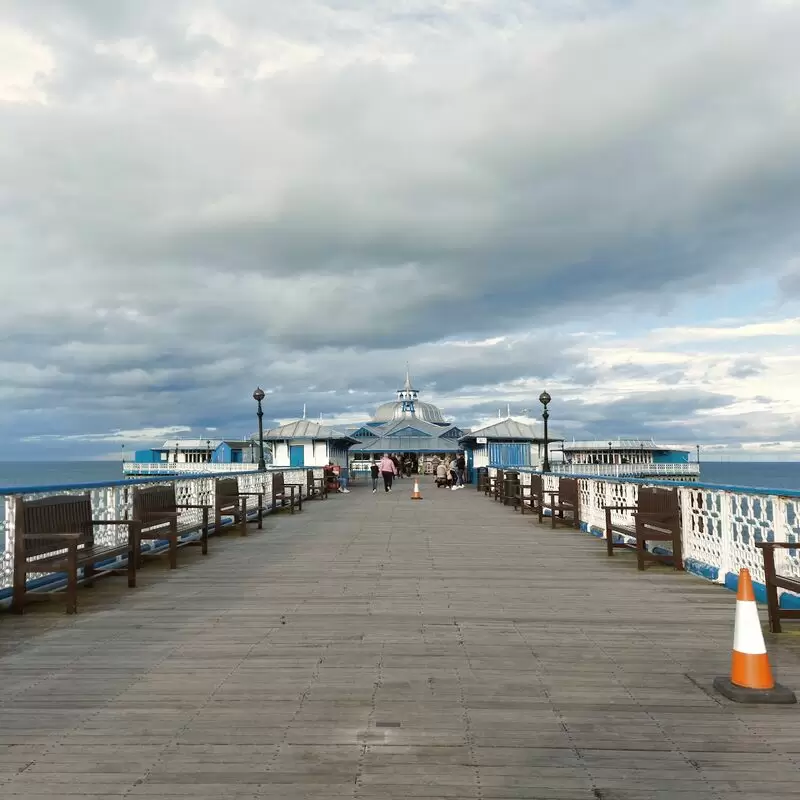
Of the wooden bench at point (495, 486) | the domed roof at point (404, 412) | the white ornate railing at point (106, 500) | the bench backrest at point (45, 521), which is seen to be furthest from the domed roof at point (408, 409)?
the bench backrest at point (45, 521)

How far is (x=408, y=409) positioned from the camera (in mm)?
76375

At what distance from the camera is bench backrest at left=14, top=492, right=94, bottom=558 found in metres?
6.47

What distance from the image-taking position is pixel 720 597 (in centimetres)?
721

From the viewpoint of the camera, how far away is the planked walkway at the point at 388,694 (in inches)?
123

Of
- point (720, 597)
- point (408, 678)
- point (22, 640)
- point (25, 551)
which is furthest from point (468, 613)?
point (25, 551)

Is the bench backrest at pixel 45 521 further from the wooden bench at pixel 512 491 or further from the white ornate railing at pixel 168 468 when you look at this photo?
the white ornate railing at pixel 168 468

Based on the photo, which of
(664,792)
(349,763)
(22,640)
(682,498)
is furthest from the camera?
(682,498)

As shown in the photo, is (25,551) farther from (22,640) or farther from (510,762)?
(510,762)

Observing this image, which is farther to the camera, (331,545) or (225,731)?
(331,545)

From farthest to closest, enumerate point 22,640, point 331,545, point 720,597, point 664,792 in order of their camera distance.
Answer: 1. point 331,545
2. point 720,597
3. point 22,640
4. point 664,792

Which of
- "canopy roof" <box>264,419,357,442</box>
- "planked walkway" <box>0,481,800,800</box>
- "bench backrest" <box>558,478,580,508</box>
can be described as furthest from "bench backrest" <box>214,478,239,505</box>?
"canopy roof" <box>264,419,357,442</box>

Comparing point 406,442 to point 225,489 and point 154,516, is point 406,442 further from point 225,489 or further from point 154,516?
point 154,516

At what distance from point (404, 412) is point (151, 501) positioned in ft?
218

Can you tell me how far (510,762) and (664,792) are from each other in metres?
0.68
